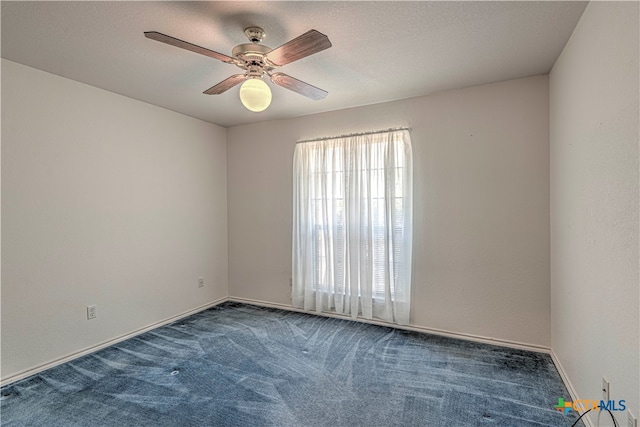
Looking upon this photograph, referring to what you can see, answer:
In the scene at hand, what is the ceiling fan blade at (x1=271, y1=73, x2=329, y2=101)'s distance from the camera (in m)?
2.08

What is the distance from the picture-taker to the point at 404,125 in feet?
10.7

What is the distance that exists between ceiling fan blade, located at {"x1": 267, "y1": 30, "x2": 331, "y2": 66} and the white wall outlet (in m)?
2.73

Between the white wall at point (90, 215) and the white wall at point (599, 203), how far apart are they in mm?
3763

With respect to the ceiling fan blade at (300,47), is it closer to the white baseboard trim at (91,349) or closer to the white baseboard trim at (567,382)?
the white baseboard trim at (567,382)

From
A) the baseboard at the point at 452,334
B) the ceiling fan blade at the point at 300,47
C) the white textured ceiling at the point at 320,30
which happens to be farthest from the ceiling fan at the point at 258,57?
the baseboard at the point at 452,334

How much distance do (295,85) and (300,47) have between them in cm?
49

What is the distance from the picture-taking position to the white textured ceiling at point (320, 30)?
1.77m

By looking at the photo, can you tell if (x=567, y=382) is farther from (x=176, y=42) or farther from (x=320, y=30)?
(x=176, y=42)

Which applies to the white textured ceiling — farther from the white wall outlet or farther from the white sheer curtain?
the white wall outlet

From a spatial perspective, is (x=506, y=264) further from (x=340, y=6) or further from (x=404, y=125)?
(x=340, y=6)

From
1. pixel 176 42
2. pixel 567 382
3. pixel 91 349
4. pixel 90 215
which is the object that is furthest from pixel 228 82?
pixel 567 382

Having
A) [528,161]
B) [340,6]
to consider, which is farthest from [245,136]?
[528,161]

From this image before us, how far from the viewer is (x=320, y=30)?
78.5 inches

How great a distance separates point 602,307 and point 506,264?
1.25 meters
